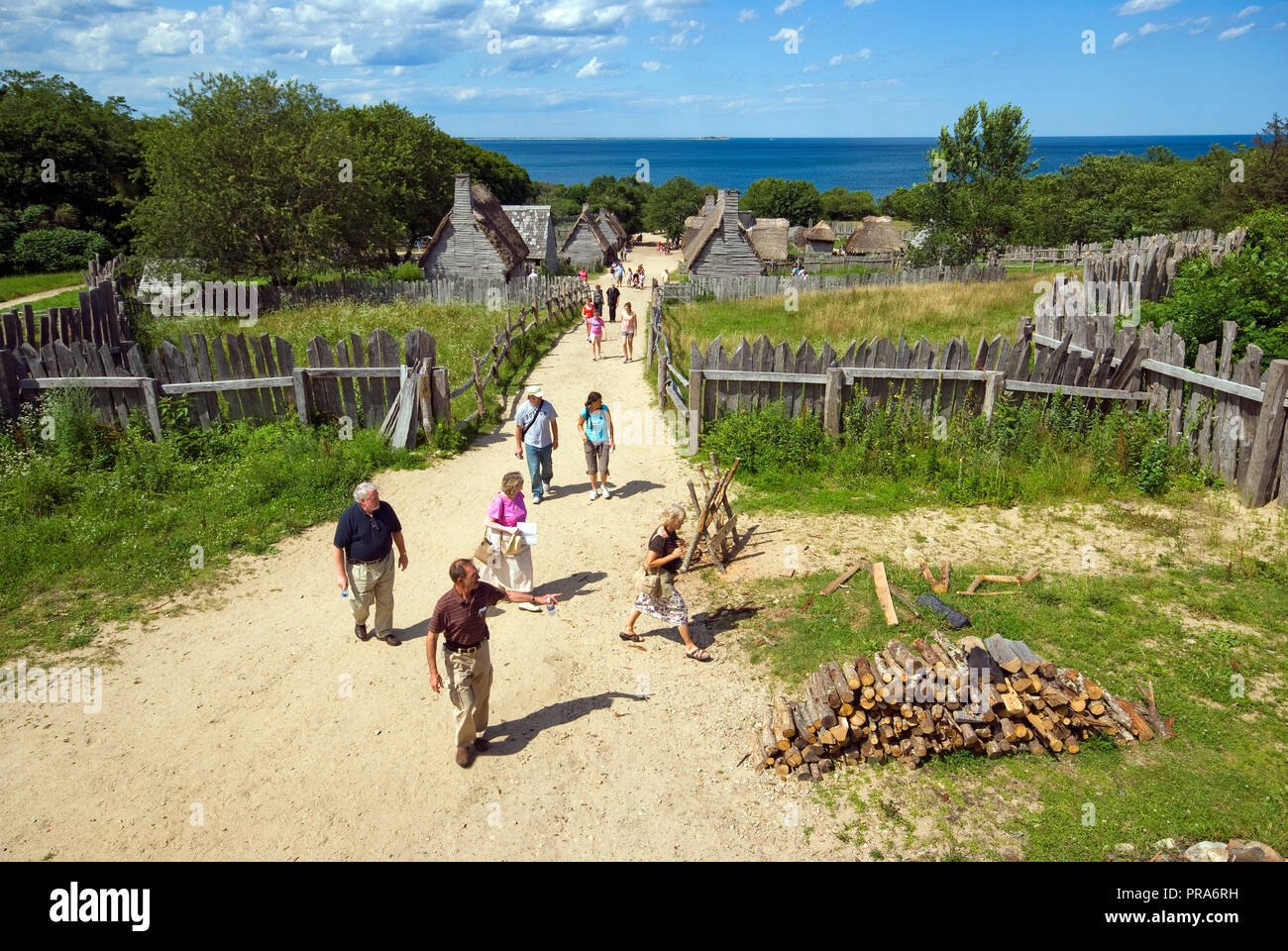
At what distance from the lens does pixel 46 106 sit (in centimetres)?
4622

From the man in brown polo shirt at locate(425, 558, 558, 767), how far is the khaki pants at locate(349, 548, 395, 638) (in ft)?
5.83

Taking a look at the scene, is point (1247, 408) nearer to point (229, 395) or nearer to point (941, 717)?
point (941, 717)

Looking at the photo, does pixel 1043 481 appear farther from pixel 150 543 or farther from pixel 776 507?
pixel 150 543

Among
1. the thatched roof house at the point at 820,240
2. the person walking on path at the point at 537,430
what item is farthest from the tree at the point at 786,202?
the person walking on path at the point at 537,430

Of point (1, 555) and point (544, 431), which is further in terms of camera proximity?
point (544, 431)

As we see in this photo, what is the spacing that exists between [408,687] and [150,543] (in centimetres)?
474

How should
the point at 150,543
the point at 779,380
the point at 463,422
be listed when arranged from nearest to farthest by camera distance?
the point at 150,543
the point at 779,380
the point at 463,422

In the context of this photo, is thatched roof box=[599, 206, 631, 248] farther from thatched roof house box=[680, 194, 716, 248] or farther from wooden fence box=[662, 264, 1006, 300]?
wooden fence box=[662, 264, 1006, 300]

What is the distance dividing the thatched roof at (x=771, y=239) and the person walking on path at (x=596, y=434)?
40175 millimetres

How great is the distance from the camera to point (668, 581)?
745 cm

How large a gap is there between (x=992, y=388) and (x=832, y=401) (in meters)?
2.40

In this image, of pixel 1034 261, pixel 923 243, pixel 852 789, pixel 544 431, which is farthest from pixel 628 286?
pixel 852 789

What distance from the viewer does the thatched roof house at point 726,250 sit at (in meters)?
36.8

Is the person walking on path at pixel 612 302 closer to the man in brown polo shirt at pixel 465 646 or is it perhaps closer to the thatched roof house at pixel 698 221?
Result: the man in brown polo shirt at pixel 465 646
